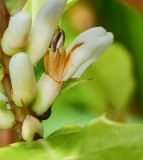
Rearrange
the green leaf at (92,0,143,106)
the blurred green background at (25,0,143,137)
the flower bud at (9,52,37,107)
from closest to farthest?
the flower bud at (9,52,37,107), the blurred green background at (25,0,143,137), the green leaf at (92,0,143,106)

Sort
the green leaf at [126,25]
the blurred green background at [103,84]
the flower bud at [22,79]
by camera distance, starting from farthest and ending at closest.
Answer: the green leaf at [126,25] < the blurred green background at [103,84] < the flower bud at [22,79]

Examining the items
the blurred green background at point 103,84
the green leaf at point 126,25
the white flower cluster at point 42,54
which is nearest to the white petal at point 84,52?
the white flower cluster at point 42,54

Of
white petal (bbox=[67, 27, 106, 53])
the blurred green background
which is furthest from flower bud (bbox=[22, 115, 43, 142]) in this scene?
the blurred green background

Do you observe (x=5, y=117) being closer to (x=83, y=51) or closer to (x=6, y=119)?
(x=6, y=119)

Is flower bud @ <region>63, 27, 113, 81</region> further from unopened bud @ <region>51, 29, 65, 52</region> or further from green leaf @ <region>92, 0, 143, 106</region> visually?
green leaf @ <region>92, 0, 143, 106</region>

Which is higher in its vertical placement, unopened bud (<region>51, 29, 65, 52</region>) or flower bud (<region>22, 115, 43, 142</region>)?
unopened bud (<region>51, 29, 65, 52</region>)

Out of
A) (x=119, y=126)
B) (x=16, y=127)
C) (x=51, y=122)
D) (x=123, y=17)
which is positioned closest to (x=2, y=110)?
(x=16, y=127)

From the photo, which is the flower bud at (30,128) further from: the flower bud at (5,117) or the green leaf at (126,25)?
the green leaf at (126,25)
